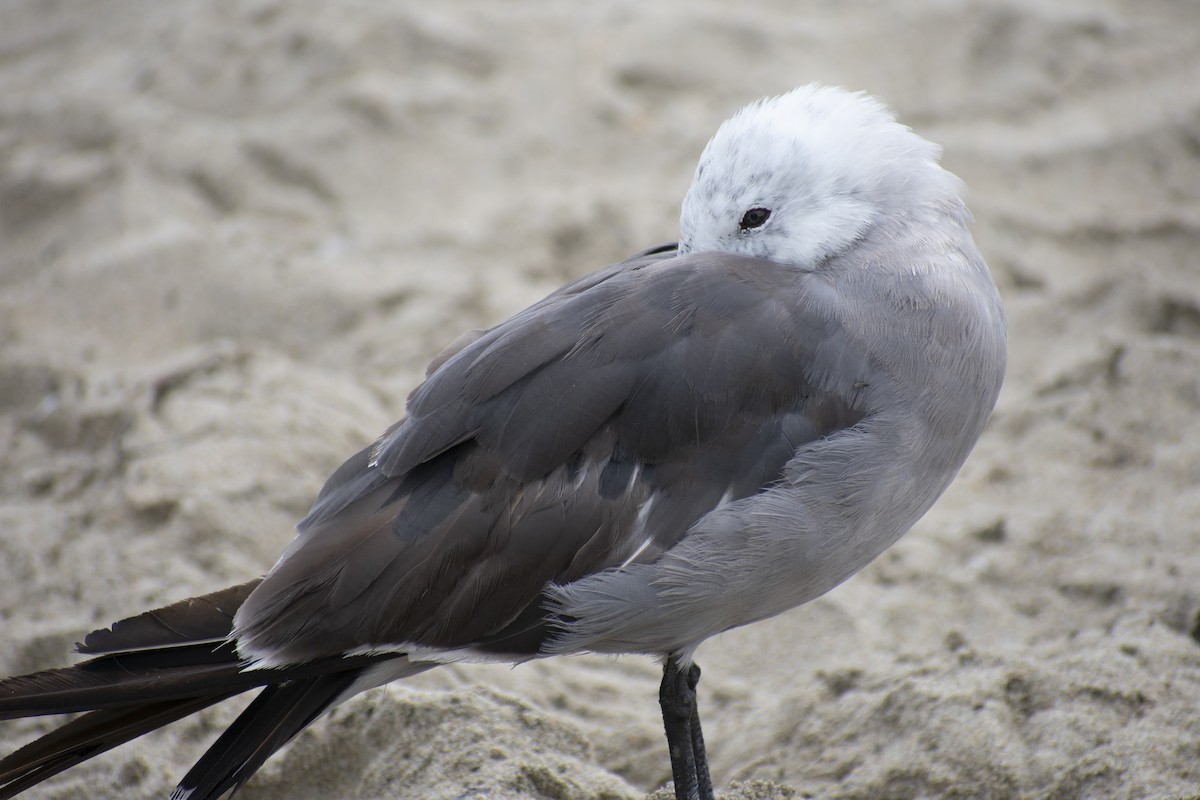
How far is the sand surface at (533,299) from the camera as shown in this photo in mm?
2539

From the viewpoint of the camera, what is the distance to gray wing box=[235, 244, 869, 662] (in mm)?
2270

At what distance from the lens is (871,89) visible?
493cm

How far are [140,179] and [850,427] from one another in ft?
10.6

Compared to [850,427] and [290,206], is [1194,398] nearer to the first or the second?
[850,427]

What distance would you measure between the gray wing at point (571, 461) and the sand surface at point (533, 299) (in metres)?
0.38

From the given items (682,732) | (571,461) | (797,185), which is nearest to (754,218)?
(797,185)

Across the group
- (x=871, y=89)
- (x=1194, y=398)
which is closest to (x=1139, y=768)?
(x=1194, y=398)

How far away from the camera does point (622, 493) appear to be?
91.7 inches

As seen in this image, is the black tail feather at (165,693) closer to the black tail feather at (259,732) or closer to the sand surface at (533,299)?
the black tail feather at (259,732)

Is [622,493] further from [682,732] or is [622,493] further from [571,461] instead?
[682,732]

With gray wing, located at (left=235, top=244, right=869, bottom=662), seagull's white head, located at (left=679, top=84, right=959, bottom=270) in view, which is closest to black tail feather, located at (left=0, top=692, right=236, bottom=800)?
gray wing, located at (left=235, top=244, right=869, bottom=662)

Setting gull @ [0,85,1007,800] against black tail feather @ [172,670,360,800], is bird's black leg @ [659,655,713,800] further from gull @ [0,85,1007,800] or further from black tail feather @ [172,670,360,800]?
black tail feather @ [172,670,360,800]

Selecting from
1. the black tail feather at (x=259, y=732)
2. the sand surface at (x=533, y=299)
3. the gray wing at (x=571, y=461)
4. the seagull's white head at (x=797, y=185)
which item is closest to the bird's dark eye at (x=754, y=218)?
the seagull's white head at (x=797, y=185)

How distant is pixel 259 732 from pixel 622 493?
778 millimetres
